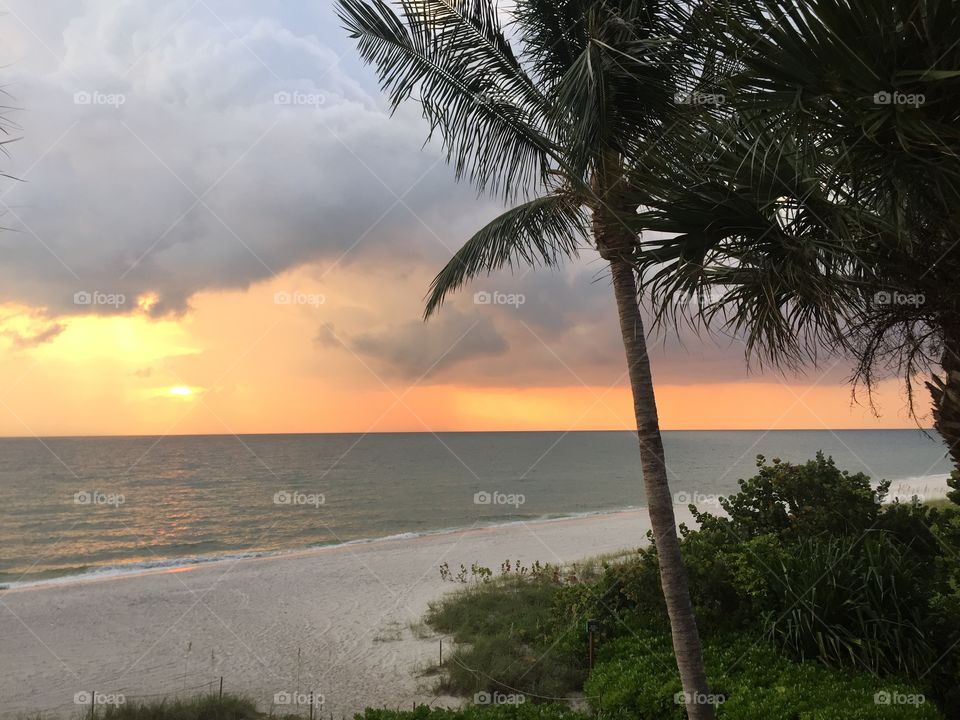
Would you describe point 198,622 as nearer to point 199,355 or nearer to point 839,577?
point 839,577

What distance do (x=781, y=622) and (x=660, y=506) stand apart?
319 cm

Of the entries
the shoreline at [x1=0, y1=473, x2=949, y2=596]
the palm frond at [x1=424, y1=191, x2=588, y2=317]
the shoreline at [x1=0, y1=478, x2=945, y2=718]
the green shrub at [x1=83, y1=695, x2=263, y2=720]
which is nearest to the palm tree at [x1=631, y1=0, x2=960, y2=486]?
the palm frond at [x1=424, y1=191, x2=588, y2=317]

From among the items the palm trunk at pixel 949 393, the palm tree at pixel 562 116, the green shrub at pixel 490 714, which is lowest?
the green shrub at pixel 490 714

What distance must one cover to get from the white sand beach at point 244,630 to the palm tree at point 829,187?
7173mm

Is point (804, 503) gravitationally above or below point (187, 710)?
above

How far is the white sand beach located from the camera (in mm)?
10312

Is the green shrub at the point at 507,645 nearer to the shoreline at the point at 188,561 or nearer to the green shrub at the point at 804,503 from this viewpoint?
the green shrub at the point at 804,503

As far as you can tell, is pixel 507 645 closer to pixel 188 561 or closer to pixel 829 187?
pixel 829 187

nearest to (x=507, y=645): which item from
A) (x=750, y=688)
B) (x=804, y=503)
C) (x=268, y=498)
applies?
(x=750, y=688)

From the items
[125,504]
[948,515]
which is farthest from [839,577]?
[125,504]

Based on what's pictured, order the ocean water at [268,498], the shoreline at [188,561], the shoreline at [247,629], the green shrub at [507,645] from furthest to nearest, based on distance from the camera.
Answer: the ocean water at [268,498] → the shoreline at [188,561] → the shoreline at [247,629] → the green shrub at [507,645]

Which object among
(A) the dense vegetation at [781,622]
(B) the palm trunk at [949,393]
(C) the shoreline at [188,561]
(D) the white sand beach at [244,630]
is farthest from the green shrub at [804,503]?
(C) the shoreline at [188,561]

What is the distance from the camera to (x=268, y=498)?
4806 cm

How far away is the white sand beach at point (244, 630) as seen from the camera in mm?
10312
